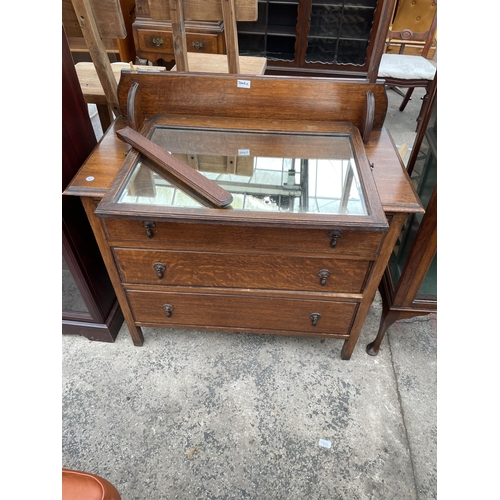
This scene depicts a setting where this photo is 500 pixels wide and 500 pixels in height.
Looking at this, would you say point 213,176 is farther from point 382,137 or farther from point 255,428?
point 255,428

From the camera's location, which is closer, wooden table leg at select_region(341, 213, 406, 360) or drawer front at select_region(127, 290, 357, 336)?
wooden table leg at select_region(341, 213, 406, 360)

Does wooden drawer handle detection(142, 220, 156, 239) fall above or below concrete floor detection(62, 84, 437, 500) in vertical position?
above

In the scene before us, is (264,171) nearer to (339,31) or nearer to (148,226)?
(148,226)

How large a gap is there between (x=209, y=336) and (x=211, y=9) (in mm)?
1649

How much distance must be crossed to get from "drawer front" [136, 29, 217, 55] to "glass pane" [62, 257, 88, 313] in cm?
241

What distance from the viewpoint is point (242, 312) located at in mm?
1720

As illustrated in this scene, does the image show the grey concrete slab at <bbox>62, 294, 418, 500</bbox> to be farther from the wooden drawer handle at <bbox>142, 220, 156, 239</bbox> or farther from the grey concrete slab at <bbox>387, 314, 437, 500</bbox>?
the wooden drawer handle at <bbox>142, 220, 156, 239</bbox>

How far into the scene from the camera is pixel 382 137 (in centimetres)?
161

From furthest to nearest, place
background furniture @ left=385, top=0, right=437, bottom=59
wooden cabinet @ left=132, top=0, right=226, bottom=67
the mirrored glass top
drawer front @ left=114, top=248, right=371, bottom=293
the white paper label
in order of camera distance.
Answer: background furniture @ left=385, top=0, right=437, bottom=59, wooden cabinet @ left=132, top=0, right=226, bottom=67, the white paper label, drawer front @ left=114, top=248, right=371, bottom=293, the mirrored glass top

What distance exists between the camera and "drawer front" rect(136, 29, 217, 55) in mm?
3168

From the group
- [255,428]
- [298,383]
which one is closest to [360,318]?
[298,383]

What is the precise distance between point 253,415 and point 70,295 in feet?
3.55

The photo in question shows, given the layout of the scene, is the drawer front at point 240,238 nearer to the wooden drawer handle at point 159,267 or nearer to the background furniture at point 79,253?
the wooden drawer handle at point 159,267

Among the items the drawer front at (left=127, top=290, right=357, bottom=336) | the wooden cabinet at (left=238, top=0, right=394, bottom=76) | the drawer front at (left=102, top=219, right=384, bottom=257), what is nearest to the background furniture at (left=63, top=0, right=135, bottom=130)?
the drawer front at (left=102, top=219, right=384, bottom=257)
